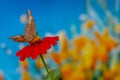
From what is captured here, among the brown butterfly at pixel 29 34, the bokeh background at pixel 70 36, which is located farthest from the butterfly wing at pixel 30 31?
the bokeh background at pixel 70 36

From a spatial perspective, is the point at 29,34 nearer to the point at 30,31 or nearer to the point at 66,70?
the point at 30,31

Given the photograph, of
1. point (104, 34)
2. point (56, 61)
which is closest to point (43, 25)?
point (56, 61)

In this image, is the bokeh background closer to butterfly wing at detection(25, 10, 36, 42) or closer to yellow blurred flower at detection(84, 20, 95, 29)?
yellow blurred flower at detection(84, 20, 95, 29)

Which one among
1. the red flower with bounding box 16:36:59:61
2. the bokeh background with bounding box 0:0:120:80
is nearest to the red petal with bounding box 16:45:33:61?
the red flower with bounding box 16:36:59:61

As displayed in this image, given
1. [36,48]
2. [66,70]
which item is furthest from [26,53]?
[66,70]

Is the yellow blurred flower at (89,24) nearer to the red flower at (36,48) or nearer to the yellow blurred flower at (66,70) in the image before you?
the yellow blurred flower at (66,70)

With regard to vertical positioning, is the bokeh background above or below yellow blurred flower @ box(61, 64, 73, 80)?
above

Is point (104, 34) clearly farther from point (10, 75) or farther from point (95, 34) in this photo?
point (10, 75)
